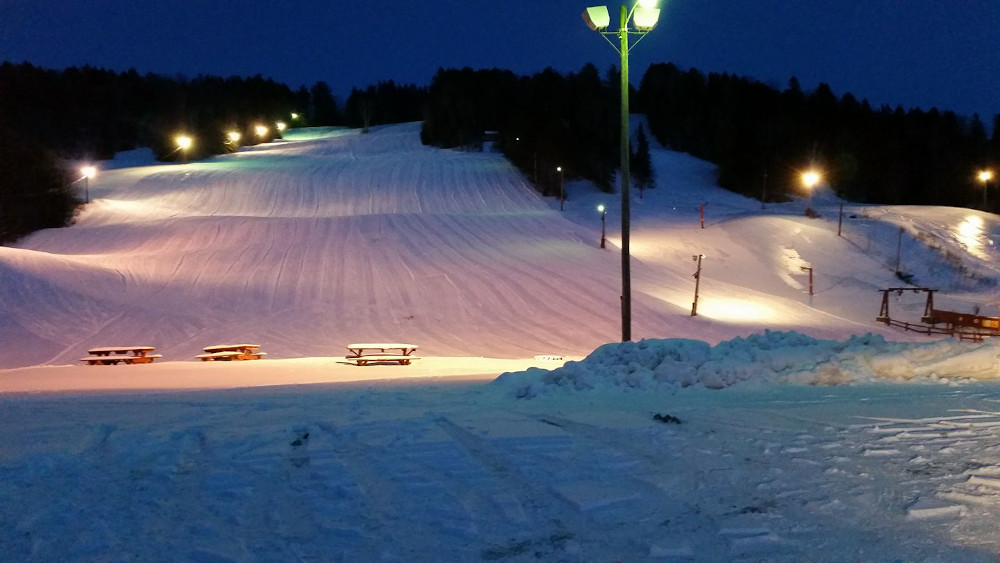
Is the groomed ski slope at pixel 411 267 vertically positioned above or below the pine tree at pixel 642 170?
below

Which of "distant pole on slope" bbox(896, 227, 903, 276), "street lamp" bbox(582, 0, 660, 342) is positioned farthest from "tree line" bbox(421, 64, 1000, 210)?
"street lamp" bbox(582, 0, 660, 342)

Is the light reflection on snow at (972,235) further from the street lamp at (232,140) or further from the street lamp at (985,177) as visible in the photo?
the street lamp at (232,140)

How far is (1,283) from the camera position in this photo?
77.1 feet

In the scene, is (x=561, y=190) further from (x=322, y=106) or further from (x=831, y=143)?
(x=322, y=106)

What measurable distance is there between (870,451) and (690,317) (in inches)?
853

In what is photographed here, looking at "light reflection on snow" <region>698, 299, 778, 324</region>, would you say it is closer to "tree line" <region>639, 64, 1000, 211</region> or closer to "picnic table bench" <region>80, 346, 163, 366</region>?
"picnic table bench" <region>80, 346, 163, 366</region>

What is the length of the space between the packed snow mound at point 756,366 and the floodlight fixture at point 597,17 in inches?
215

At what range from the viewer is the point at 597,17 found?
1209cm

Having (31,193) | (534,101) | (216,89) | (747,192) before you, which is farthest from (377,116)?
(31,193)

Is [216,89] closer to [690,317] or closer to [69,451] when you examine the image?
[690,317]

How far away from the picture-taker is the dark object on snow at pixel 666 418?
706 centimetres

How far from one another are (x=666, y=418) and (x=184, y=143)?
68.1m

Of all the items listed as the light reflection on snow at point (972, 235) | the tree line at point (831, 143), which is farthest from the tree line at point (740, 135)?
the light reflection on snow at point (972, 235)

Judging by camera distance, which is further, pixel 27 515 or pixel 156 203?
pixel 156 203
